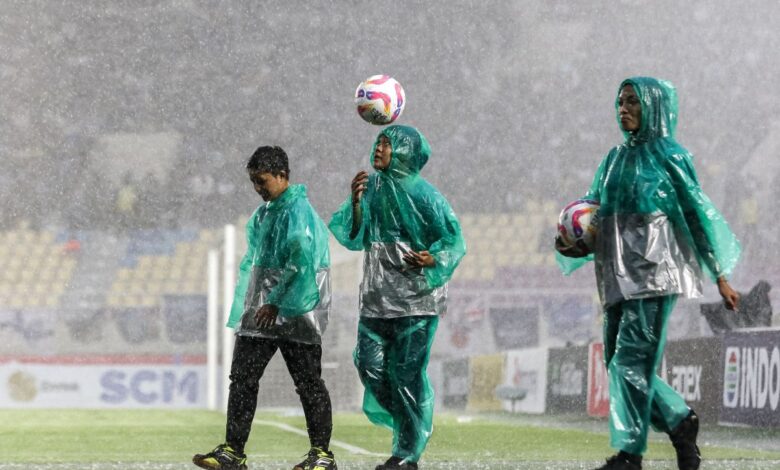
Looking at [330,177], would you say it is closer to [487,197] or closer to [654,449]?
[487,197]

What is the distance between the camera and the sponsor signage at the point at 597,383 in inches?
456

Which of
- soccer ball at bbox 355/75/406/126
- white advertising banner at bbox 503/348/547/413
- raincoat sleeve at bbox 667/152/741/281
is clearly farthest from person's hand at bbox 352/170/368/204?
white advertising banner at bbox 503/348/547/413

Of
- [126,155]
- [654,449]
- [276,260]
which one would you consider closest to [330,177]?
[126,155]

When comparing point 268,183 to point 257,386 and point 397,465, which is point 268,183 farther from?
point 397,465

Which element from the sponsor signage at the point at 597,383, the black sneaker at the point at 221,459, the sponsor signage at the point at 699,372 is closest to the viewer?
the black sneaker at the point at 221,459

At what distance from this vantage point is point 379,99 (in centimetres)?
457

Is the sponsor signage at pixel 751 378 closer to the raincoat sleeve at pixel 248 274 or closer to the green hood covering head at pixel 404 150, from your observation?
the green hood covering head at pixel 404 150

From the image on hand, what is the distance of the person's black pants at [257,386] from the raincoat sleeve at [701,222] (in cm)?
131

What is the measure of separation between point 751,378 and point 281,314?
16.7 ft

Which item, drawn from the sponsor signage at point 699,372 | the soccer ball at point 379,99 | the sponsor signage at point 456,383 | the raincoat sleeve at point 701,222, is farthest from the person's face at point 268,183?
the sponsor signage at point 456,383

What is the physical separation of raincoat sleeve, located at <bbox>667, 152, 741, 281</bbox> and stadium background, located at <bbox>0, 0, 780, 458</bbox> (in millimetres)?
18059

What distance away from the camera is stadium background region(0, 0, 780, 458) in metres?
23.4

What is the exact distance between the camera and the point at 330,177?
25656 millimetres

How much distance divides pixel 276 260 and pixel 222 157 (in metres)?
22.6
